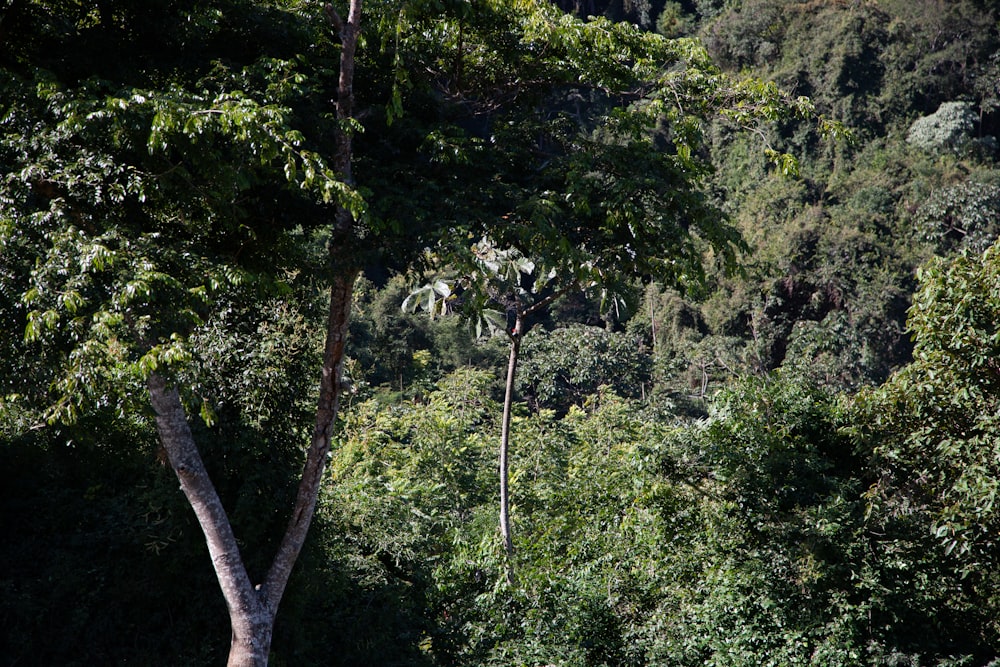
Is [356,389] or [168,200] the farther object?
[356,389]

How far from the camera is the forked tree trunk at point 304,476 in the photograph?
5.43 metres

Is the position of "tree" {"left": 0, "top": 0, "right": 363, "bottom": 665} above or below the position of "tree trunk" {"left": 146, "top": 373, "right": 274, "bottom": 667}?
above

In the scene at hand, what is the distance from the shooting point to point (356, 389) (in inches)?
297

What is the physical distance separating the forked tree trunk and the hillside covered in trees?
0.07ft

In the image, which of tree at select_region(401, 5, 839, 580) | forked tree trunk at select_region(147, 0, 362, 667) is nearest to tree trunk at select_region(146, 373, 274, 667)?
forked tree trunk at select_region(147, 0, 362, 667)

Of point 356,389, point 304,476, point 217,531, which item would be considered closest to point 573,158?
point 356,389

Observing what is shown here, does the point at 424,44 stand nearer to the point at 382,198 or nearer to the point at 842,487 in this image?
the point at 382,198

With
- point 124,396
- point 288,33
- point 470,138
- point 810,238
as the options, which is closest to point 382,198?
point 470,138

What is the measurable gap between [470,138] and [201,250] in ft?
6.65

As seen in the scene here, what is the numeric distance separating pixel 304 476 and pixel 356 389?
1504 mm

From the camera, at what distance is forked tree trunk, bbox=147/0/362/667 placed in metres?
5.43

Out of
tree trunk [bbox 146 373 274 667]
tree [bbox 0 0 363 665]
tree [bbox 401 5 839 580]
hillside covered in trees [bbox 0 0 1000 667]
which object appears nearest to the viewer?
tree [bbox 0 0 363 665]

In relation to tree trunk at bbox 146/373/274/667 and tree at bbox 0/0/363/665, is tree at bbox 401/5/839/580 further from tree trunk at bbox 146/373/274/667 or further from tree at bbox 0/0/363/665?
tree trunk at bbox 146/373/274/667

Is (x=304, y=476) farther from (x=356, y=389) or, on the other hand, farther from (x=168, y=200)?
(x=168, y=200)
